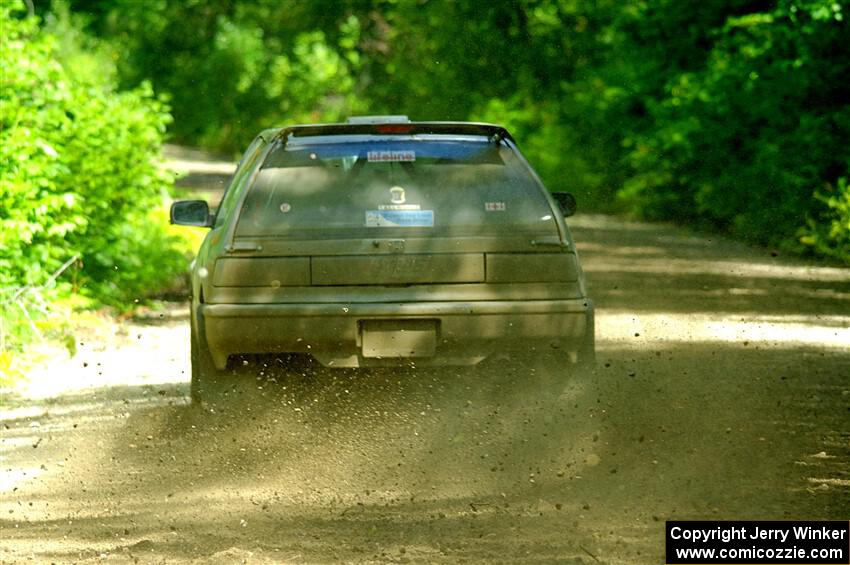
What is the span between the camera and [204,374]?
920 cm

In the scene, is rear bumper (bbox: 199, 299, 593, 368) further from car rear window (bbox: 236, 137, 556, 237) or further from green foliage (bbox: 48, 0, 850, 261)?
green foliage (bbox: 48, 0, 850, 261)

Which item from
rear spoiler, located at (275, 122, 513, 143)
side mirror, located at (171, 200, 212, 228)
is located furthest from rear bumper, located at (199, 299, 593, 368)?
side mirror, located at (171, 200, 212, 228)

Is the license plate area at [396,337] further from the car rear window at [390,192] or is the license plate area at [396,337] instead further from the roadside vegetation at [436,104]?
the roadside vegetation at [436,104]

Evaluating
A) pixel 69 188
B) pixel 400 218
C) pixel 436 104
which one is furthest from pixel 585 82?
pixel 400 218

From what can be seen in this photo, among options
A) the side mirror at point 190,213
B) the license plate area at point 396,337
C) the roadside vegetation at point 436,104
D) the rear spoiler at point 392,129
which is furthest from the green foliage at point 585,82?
the license plate area at point 396,337

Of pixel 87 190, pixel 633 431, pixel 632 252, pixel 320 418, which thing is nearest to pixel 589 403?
pixel 633 431

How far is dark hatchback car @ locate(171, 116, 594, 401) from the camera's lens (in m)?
8.80

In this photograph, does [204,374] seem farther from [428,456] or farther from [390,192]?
[428,456]

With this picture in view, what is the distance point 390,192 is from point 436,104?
3112 centimetres

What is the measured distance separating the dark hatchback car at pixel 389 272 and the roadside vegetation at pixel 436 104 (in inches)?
117

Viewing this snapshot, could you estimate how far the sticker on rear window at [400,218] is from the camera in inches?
351

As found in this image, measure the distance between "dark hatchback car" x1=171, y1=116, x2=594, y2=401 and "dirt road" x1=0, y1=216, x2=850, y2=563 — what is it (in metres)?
0.47

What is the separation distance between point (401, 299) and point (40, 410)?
2567mm

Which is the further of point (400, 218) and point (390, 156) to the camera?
point (390, 156)
